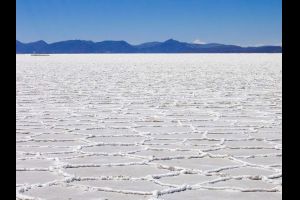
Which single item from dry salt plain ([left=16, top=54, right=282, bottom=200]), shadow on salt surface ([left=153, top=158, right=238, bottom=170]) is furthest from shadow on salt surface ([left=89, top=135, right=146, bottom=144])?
shadow on salt surface ([left=153, top=158, right=238, bottom=170])

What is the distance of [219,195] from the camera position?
183 centimetres

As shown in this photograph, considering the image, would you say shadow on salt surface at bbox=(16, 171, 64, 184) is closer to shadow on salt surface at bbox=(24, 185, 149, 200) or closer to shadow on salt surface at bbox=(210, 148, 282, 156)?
shadow on salt surface at bbox=(24, 185, 149, 200)

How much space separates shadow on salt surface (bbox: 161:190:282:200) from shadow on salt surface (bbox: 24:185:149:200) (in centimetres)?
11

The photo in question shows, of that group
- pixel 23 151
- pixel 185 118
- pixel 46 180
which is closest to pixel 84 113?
pixel 185 118

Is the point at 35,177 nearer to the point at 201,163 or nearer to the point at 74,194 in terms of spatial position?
the point at 74,194

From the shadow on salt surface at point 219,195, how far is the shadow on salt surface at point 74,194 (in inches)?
4.4

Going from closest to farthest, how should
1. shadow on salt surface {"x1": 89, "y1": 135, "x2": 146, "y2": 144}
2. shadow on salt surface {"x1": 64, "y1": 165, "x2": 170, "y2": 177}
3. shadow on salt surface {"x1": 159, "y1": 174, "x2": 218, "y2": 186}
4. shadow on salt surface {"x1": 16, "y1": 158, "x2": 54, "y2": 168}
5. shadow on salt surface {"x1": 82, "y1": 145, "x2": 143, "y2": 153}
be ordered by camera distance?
shadow on salt surface {"x1": 159, "y1": 174, "x2": 218, "y2": 186}
shadow on salt surface {"x1": 64, "y1": 165, "x2": 170, "y2": 177}
shadow on salt surface {"x1": 16, "y1": 158, "x2": 54, "y2": 168}
shadow on salt surface {"x1": 82, "y1": 145, "x2": 143, "y2": 153}
shadow on salt surface {"x1": 89, "y1": 135, "x2": 146, "y2": 144}

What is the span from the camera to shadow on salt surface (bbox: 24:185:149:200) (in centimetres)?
177

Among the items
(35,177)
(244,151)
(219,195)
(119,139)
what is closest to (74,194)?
(35,177)

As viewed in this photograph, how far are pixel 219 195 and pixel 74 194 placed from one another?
0.47 m
